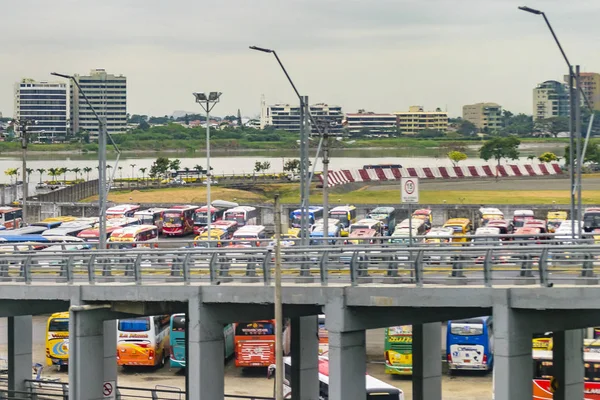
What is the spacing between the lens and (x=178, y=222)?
8306 cm

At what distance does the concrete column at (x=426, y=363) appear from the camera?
30125 millimetres

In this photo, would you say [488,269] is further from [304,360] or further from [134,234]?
[134,234]

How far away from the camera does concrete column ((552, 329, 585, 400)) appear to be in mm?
28016

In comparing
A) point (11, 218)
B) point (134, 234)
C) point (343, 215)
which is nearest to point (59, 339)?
point (134, 234)

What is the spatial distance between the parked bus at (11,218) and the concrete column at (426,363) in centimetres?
5913

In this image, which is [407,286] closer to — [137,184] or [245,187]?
[245,187]

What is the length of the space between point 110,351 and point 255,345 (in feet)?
33.3

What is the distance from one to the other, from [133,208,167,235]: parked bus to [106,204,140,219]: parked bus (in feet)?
3.70

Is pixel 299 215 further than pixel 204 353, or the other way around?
pixel 299 215

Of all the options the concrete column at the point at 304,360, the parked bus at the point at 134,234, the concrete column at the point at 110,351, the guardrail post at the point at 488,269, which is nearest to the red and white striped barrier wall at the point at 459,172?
the parked bus at the point at 134,234

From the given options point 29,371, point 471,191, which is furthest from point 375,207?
point 29,371

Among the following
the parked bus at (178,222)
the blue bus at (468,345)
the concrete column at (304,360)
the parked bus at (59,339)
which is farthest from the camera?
the parked bus at (178,222)

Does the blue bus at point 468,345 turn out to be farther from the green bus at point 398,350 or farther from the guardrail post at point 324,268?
the guardrail post at point 324,268

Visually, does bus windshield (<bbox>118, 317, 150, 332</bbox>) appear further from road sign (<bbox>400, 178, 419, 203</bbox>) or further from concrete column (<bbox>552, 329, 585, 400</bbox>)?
concrete column (<bbox>552, 329, 585, 400</bbox>)
